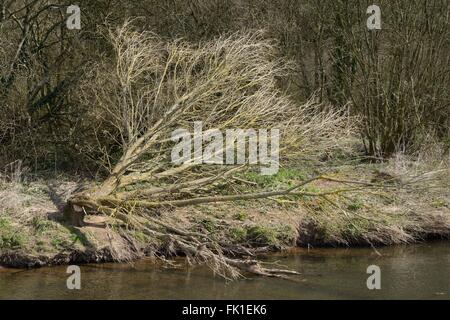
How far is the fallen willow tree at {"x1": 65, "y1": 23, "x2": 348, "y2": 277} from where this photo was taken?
12.2 meters

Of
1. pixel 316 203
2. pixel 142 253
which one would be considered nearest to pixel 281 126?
pixel 316 203

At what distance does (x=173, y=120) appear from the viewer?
43.0ft

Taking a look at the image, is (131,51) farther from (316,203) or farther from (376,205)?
(376,205)

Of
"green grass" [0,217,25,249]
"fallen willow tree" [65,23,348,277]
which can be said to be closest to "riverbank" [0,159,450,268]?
"green grass" [0,217,25,249]

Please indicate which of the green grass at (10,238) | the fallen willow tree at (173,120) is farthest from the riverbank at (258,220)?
the fallen willow tree at (173,120)

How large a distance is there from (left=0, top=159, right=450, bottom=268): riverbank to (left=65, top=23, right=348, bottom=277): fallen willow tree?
36cm

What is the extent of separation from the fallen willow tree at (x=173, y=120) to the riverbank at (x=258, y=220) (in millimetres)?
355

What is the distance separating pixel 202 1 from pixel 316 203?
7.49 m

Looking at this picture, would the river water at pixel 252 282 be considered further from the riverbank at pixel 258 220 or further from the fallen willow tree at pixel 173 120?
the fallen willow tree at pixel 173 120

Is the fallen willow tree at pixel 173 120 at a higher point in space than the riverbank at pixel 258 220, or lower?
higher

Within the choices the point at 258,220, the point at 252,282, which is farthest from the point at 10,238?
the point at 258,220

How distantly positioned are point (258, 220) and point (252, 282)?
2.84 meters

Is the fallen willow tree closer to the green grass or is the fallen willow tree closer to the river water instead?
the river water

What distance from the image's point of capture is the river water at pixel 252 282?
9820 millimetres
